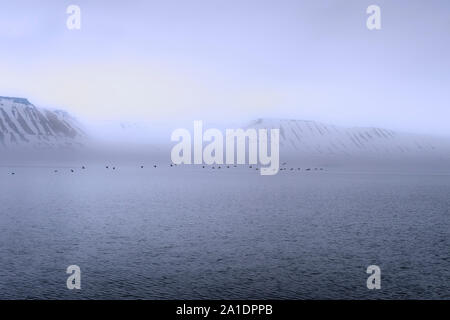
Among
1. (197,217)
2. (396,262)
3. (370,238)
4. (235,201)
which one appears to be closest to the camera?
(396,262)

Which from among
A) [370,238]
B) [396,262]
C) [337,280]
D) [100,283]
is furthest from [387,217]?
[100,283]

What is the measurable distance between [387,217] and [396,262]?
43.6 m

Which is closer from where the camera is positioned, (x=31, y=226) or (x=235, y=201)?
(x=31, y=226)

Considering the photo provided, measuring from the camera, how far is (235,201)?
129 metres

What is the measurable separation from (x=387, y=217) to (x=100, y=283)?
68025mm

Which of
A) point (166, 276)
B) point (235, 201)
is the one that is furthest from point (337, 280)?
point (235, 201)

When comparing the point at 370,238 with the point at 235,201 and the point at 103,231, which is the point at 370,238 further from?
the point at 235,201

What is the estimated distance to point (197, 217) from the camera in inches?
3617

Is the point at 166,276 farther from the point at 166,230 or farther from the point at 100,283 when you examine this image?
the point at 166,230
